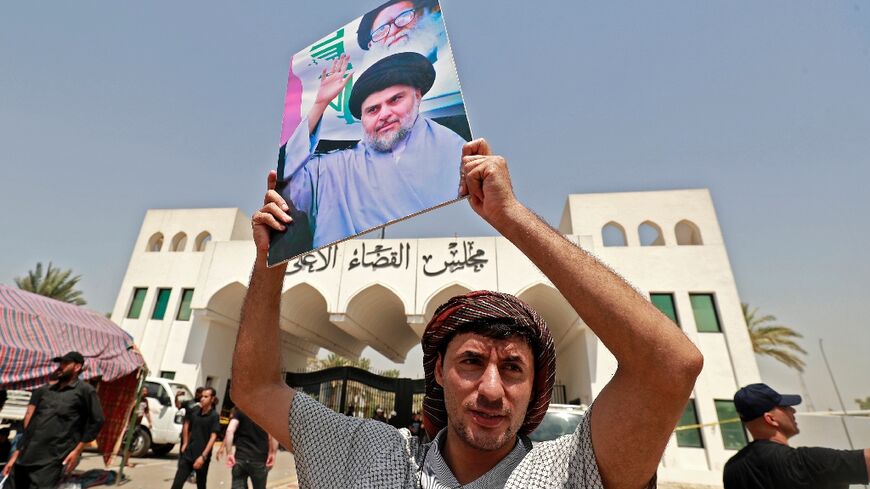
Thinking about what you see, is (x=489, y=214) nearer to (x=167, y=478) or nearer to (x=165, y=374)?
(x=167, y=478)

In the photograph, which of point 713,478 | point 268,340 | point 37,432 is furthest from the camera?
point 713,478

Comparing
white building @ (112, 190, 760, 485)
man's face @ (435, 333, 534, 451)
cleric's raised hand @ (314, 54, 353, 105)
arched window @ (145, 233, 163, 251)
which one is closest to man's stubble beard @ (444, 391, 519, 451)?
man's face @ (435, 333, 534, 451)

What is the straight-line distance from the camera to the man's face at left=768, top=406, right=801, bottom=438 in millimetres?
2326

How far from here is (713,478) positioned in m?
11.3

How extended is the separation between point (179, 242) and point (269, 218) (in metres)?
20.3

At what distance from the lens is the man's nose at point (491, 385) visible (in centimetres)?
95

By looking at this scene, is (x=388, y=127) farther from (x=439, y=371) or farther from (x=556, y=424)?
(x=556, y=424)

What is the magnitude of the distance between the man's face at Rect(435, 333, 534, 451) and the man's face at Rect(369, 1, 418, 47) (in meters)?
0.89

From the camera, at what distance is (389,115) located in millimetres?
1233

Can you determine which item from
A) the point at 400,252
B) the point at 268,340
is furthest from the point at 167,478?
the point at 400,252

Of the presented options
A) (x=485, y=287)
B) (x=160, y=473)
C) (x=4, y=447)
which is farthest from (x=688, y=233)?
(x=4, y=447)

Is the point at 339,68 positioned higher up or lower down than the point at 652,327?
higher up

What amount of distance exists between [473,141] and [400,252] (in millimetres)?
14401

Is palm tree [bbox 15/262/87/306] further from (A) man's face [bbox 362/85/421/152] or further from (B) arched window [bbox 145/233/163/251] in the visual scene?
(A) man's face [bbox 362/85/421/152]
